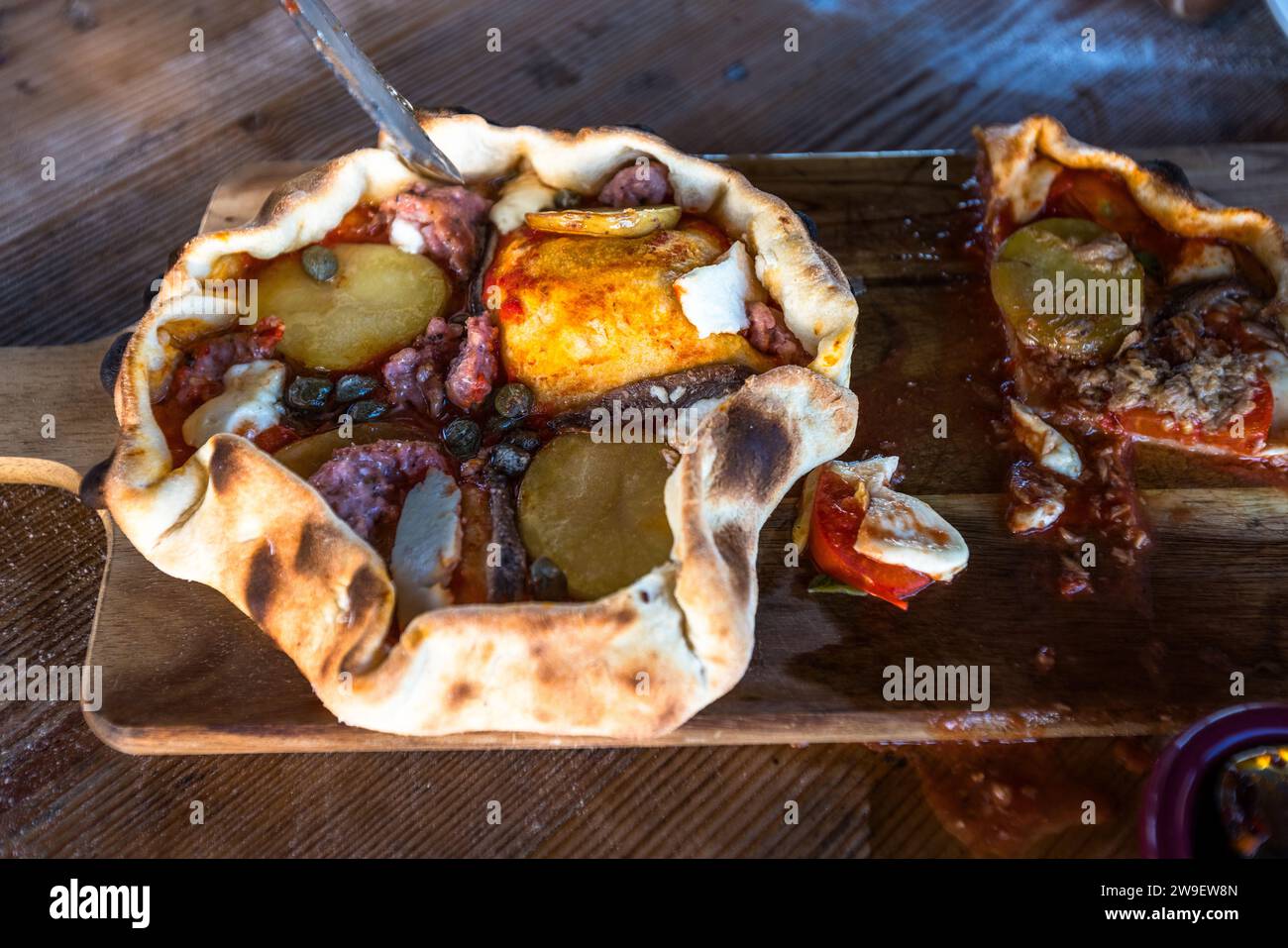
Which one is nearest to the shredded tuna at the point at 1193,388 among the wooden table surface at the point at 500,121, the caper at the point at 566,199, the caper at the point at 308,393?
the wooden table surface at the point at 500,121

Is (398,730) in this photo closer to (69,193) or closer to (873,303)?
(873,303)

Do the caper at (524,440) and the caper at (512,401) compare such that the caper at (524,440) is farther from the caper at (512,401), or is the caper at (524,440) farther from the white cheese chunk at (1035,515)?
the white cheese chunk at (1035,515)

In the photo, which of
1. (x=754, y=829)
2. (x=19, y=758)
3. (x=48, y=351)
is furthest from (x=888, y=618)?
(x=48, y=351)

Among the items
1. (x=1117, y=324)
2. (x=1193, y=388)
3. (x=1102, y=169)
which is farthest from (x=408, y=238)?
(x=1193, y=388)

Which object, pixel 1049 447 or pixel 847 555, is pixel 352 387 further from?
pixel 1049 447

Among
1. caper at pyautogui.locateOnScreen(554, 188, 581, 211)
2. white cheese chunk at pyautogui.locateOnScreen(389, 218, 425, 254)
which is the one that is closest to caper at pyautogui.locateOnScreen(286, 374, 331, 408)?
white cheese chunk at pyautogui.locateOnScreen(389, 218, 425, 254)

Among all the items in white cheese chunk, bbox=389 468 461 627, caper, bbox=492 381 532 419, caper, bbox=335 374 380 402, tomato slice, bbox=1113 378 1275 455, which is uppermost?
caper, bbox=335 374 380 402

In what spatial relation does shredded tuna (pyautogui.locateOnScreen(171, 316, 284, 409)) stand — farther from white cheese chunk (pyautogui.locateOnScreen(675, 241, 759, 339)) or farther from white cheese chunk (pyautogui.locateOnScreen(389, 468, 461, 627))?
white cheese chunk (pyautogui.locateOnScreen(675, 241, 759, 339))
